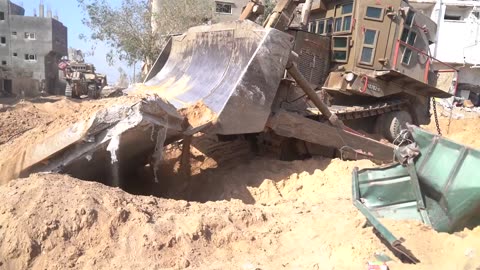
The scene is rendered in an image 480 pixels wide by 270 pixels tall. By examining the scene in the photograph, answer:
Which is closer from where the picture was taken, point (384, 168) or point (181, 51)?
point (384, 168)

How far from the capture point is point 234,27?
6438 millimetres

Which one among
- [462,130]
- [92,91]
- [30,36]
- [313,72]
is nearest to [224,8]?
[92,91]

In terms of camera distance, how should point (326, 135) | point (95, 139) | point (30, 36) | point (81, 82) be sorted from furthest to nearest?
point (30, 36), point (81, 82), point (326, 135), point (95, 139)

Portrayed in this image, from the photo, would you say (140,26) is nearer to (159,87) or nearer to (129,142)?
(159,87)

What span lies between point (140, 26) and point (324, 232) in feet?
60.8

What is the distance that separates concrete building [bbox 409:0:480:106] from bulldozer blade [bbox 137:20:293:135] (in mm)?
21898

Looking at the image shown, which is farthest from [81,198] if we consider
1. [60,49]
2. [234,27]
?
[60,49]

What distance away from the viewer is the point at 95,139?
4.89 m

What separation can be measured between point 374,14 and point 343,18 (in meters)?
0.57

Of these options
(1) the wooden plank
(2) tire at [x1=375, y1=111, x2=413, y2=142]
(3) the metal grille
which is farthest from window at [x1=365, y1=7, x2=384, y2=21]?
(1) the wooden plank

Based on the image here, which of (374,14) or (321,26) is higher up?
(374,14)

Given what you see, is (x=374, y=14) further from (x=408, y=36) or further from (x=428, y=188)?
(x=428, y=188)

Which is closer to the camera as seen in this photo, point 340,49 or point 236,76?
point 236,76

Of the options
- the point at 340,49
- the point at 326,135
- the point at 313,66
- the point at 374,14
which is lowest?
the point at 326,135
